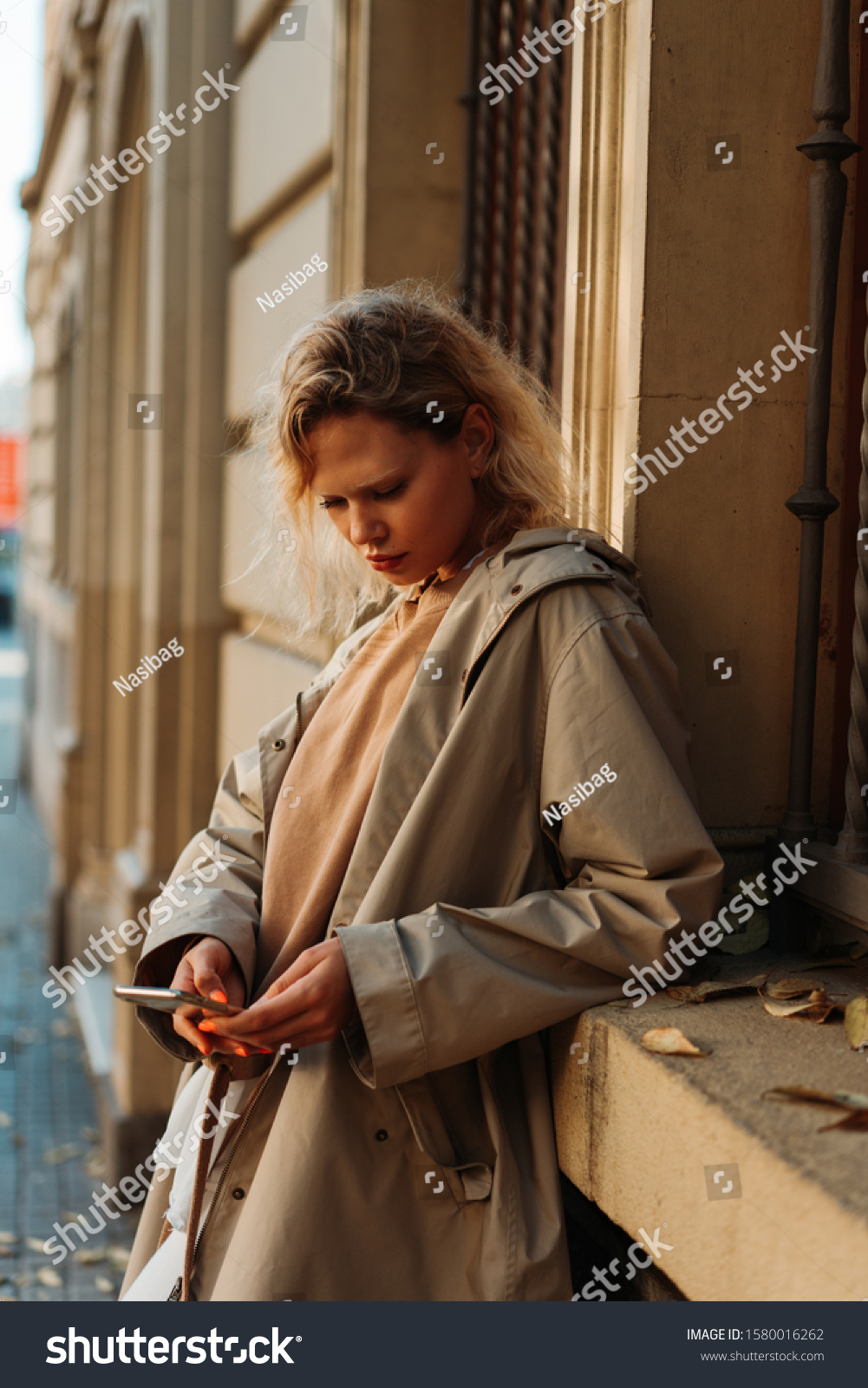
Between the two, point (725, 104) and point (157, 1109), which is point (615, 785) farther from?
point (157, 1109)

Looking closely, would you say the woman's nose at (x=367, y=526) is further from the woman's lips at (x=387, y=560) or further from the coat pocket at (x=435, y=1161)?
the coat pocket at (x=435, y=1161)

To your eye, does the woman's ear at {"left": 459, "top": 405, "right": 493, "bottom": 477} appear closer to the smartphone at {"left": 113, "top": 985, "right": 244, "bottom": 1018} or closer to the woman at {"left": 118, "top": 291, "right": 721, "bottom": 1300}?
the woman at {"left": 118, "top": 291, "right": 721, "bottom": 1300}

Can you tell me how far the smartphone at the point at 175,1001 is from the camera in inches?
67.4

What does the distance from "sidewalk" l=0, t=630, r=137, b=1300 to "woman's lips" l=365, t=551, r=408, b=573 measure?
3161mm

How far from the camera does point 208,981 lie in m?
1.86

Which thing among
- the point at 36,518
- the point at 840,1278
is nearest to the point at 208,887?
the point at 840,1278

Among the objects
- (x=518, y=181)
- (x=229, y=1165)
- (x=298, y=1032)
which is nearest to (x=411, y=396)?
(x=298, y=1032)

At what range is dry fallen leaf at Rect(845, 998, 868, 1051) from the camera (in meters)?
1.60

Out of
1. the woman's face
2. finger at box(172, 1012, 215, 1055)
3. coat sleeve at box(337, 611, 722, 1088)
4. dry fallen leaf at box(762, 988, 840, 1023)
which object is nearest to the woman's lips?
the woman's face

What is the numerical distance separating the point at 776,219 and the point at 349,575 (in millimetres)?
927

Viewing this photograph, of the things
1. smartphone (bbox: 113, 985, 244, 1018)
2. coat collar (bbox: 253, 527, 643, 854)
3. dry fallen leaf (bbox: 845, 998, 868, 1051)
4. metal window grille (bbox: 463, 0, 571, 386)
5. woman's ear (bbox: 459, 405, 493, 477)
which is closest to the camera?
dry fallen leaf (bbox: 845, 998, 868, 1051)

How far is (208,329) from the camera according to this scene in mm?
5250

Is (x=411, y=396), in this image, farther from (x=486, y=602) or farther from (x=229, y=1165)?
(x=229, y=1165)

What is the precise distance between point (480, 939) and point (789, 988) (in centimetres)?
45
